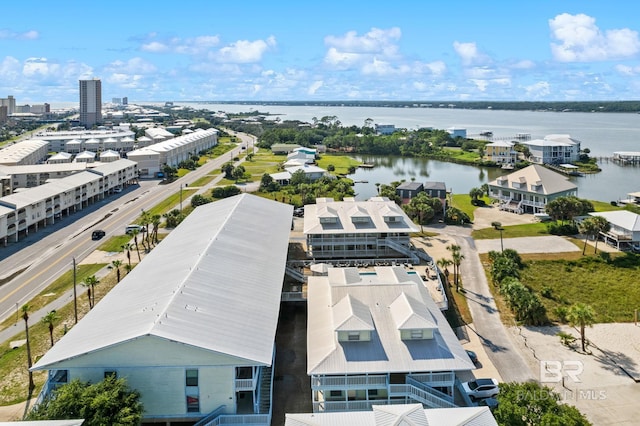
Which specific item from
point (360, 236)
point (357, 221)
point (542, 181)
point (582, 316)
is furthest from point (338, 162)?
point (582, 316)

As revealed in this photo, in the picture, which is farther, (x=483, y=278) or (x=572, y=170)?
(x=572, y=170)

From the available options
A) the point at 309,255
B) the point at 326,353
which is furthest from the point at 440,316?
the point at 309,255

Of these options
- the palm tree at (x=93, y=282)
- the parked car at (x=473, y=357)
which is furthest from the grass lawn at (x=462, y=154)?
the palm tree at (x=93, y=282)

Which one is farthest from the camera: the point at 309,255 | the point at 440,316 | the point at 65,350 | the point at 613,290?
the point at 309,255

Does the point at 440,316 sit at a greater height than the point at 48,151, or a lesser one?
lesser

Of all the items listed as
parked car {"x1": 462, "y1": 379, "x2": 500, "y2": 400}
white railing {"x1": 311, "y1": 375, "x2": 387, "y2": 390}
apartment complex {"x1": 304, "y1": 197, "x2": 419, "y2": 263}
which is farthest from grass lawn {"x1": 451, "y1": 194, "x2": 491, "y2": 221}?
white railing {"x1": 311, "y1": 375, "x2": 387, "y2": 390}

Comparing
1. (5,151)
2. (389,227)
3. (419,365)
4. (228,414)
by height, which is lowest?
(228,414)

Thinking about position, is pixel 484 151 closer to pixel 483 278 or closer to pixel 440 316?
pixel 483 278

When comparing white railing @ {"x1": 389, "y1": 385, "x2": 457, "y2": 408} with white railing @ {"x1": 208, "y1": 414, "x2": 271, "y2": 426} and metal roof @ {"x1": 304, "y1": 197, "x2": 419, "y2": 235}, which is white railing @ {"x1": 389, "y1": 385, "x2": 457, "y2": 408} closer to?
white railing @ {"x1": 208, "y1": 414, "x2": 271, "y2": 426}
